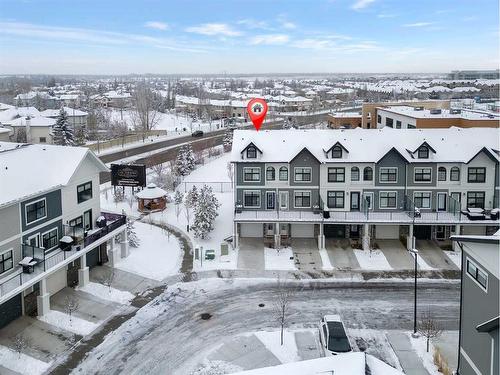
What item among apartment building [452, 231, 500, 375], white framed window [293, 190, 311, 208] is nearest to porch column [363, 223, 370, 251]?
white framed window [293, 190, 311, 208]

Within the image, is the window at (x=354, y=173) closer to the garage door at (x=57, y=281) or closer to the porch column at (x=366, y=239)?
the porch column at (x=366, y=239)

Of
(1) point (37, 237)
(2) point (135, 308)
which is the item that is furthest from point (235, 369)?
(1) point (37, 237)

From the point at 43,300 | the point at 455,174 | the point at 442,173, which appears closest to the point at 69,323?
the point at 43,300

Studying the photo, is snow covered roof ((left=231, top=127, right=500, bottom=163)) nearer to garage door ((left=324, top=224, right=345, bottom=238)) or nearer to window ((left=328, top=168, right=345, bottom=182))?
window ((left=328, top=168, right=345, bottom=182))

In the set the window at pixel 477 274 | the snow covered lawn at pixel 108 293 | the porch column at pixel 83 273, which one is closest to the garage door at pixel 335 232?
the snow covered lawn at pixel 108 293

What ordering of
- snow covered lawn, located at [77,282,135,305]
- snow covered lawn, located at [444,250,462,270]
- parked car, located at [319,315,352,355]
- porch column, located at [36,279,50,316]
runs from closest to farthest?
parked car, located at [319,315,352,355]
porch column, located at [36,279,50,316]
snow covered lawn, located at [77,282,135,305]
snow covered lawn, located at [444,250,462,270]

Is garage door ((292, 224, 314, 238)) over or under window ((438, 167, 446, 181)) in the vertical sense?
under

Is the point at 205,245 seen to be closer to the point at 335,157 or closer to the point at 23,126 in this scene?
the point at 335,157
